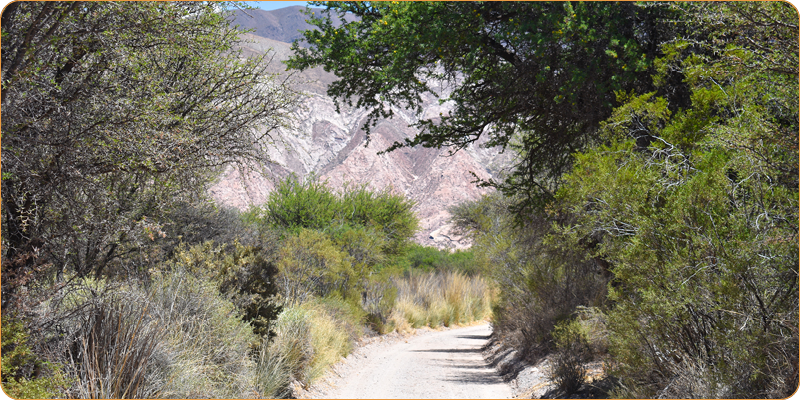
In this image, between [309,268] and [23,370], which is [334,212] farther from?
[23,370]

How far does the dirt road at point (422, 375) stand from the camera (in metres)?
10.4

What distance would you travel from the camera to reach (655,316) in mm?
5711

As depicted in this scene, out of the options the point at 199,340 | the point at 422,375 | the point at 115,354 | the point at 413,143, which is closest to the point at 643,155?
the point at 413,143

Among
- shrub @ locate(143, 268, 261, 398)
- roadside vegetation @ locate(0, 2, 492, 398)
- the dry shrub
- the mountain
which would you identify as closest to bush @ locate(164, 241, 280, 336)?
roadside vegetation @ locate(0, 2, 492, 398)

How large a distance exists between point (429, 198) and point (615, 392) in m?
76.1

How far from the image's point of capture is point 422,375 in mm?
12375

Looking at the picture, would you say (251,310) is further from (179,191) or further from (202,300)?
(179,191)

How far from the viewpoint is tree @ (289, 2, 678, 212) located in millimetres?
8375

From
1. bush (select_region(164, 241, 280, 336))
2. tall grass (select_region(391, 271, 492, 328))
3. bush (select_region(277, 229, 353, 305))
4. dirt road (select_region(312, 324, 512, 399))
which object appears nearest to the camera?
bush (select_region(164, 241, 280, 336))

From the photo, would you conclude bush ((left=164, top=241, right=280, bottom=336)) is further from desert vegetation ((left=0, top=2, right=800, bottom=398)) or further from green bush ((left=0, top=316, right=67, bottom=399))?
green bush ((left=0, top=316, right=67, bottom=399))

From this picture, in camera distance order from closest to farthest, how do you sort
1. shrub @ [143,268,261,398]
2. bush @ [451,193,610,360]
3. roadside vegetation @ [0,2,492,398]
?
roadside vegetation @ [0,2,492,398]
shrub @ [143,268,261,398]
bush @ [451,193,610,360]

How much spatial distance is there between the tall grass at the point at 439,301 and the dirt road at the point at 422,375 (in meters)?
5.21

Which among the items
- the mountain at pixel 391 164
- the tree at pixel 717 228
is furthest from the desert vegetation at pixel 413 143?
the mountain at pixel 391 164

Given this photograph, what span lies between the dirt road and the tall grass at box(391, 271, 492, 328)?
5210 mm
